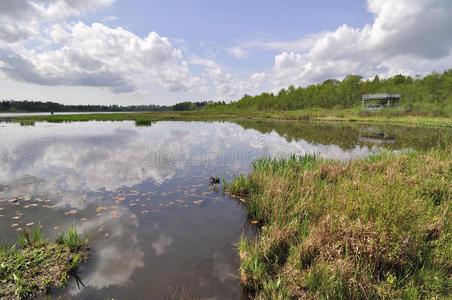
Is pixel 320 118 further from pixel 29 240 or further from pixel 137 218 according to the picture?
pixel 29 240

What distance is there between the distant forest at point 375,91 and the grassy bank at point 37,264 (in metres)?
71.2

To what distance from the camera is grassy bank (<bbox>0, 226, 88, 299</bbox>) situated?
3.75 metres

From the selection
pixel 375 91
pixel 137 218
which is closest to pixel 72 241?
pixel 137 218

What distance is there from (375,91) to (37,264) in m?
101

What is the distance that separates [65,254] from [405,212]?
752 centimetres

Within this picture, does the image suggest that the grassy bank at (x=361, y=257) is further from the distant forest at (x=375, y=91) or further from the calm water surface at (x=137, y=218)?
the distant forest at (x=375, y=91)

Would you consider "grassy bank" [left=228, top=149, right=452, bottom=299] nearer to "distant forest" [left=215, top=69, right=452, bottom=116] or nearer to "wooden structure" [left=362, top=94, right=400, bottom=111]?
"distant forest" [left=215, top=69, right=452, bottom=116]

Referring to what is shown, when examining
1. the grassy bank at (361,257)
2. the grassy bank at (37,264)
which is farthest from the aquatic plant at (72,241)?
the grassy bank at (361,257)

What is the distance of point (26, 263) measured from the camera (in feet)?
13.6

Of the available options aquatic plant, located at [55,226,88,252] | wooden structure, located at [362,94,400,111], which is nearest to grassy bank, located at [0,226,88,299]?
aquatic plant, located at [55,226,88,252]

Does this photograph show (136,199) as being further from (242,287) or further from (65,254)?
(242,287)

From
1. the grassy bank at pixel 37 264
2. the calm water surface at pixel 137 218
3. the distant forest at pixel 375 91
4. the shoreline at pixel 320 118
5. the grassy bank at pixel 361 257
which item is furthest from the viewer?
the distant forest at pixel 375 91

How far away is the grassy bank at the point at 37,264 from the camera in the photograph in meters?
3.75

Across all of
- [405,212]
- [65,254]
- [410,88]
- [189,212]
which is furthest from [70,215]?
[410,88]
